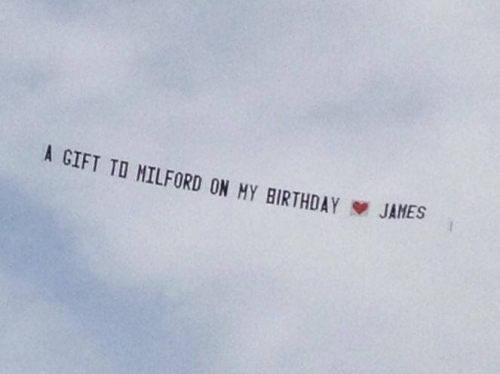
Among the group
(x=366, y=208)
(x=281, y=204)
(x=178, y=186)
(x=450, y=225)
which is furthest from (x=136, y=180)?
(x=450, y=225)

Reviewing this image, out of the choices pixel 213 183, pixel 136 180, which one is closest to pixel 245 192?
pixel 213 183

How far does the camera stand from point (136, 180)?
213 feet

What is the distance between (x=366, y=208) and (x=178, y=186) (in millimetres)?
10633

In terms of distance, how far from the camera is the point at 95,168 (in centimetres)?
6475

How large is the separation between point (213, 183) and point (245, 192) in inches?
74.9

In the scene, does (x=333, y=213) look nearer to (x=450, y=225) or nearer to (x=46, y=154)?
(x=450, y=225)

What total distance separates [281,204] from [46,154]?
13.4 metres

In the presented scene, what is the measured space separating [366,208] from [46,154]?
59.1 feet

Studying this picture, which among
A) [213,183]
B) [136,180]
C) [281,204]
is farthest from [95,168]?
[281,204]

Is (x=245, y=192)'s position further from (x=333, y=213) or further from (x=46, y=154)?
(x=46, y=154)

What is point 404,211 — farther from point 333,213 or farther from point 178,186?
point 178,186

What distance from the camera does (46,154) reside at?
64.0 metres

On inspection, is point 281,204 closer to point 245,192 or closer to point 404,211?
point 245,192

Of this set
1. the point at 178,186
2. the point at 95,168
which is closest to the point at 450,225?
the point at 178,186
